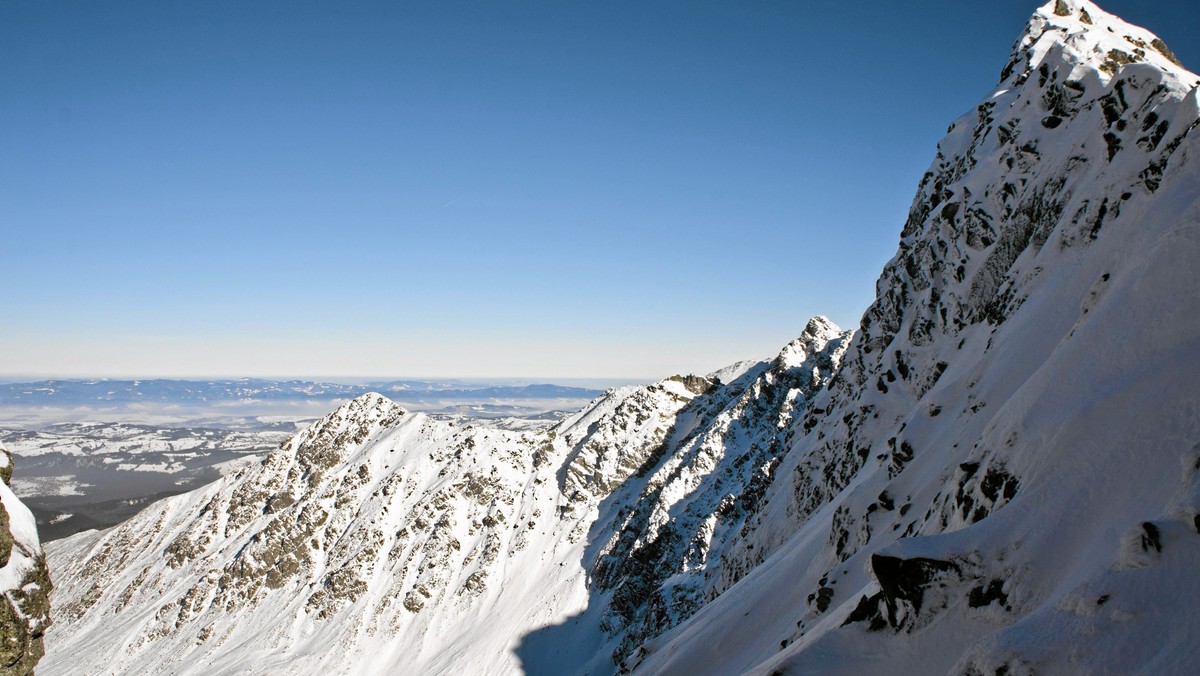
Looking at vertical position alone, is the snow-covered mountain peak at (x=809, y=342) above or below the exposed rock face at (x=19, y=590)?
above

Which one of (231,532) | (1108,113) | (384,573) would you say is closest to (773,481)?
(1108,113)

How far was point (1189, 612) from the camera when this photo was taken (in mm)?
10703

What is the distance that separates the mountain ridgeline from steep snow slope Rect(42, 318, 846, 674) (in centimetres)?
71

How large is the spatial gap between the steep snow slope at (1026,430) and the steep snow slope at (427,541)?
41.8 metres

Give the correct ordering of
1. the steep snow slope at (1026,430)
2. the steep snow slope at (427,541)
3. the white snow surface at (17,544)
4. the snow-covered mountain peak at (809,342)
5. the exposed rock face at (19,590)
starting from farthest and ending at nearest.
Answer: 1. the snow-covered mountain peak at (809,342)
2. the steep snow slope at (427,541)
3. the white snow surface at (17,544)
4. the exposed rock face at (19,590)
5. the steep snow slope at (1026,430)

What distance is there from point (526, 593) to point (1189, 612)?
117336 mm

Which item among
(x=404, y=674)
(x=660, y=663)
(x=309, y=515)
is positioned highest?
(x=660, y=663)

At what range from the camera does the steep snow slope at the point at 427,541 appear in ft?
351

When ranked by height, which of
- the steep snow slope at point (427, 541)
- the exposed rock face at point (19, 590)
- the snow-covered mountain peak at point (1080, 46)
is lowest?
the steep snow slope at point (427, 541)

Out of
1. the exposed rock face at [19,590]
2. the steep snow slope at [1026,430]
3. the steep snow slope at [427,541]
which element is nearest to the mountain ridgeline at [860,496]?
the steep snow slope at [1026,430]

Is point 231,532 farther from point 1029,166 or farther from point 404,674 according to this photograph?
point 1029,166

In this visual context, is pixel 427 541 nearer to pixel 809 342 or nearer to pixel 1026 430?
pixel 809 342

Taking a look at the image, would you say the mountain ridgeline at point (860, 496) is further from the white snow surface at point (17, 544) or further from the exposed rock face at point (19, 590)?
the white snow surface at point (17, 544)

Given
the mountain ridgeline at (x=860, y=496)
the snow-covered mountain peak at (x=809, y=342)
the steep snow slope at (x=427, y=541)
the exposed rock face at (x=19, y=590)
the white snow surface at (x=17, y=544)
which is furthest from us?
the snow-covered mountain peak at (x=809, y=342)
